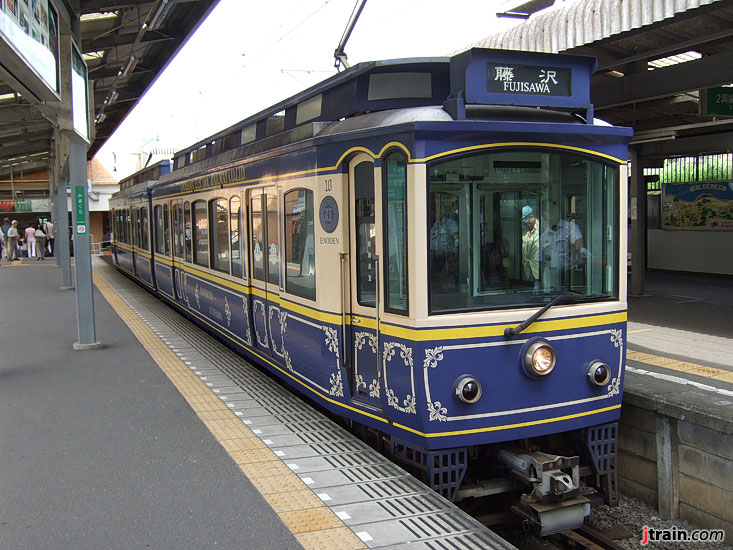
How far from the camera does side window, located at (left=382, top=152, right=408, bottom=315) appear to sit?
4.45 meters

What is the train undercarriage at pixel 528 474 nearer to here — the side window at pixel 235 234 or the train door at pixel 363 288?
the train door at pixel 363 288

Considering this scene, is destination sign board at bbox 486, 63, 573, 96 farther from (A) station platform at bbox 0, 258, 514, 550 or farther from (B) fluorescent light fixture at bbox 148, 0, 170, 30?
(B) fluorescent light fixture at bbox 148, 0, 170, 30

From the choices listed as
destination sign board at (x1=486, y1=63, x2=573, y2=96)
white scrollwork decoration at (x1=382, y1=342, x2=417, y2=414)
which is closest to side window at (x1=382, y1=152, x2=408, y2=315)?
white scrollwork decoration at (x1=382, y1=342, x2=417, y2=414)

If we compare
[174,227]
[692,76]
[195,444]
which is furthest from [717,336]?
[174,227]

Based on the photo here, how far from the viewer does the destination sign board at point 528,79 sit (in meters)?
4.48

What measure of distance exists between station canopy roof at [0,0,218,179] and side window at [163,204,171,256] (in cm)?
173

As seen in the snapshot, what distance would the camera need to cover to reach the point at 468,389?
436 cm

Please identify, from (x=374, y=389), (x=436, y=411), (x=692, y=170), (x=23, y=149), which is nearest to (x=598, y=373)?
(x=436, y=411)

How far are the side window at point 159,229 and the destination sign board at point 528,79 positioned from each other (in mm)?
9380

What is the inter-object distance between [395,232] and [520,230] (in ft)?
2.85

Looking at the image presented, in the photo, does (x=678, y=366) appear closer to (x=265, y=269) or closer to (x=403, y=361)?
(x=403, y=361)

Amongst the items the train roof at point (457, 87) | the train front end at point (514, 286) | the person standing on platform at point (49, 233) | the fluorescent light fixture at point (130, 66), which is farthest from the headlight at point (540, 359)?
the person standing on platform at point (49, 233)

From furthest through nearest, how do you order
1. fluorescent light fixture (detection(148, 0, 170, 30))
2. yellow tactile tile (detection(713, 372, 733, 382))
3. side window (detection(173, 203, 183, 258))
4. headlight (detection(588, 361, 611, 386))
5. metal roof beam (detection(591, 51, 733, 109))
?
side window (detection(173, 203, 183, 258))
fluorescent light fixture (detection(148, 0, 170, 30))
metal roof beam (detection(591, 51, 733, 109))
yellow tactile tile (detection(713, 372, 733, 382))
headlight (detection(588, 361, 611, 386))

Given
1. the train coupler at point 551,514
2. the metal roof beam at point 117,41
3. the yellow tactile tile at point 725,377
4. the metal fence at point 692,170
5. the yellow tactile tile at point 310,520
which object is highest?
the metal roof beam at point 117,41
